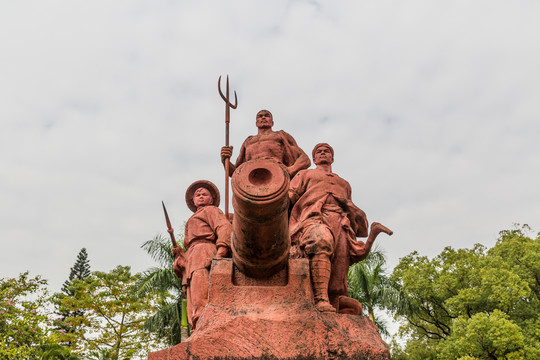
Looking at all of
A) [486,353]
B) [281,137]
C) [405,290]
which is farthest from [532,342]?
[281,137]

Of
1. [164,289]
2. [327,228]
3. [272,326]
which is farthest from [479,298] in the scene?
[272,326]

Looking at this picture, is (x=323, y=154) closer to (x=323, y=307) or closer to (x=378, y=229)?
(x=378, y=229)

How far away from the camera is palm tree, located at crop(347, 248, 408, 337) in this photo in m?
17.5

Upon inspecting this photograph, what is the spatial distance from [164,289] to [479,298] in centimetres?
1149

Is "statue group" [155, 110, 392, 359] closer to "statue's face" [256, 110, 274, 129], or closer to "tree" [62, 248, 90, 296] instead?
"statue's face" [256, 110, 274, 129]

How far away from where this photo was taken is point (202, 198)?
5.85 m

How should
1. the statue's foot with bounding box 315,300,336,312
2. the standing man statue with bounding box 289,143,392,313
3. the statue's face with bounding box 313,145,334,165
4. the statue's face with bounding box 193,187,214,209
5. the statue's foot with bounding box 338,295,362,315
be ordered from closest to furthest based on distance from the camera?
1. the statue's foot with bounding box 315,300,336,312
2. the standing man statue with bounding box 289,143,392,313
3. the statue's foot with bounding box 338,295,362,315
4. the statue's face with bounding box 313,145,334,165
5. the statue's face with bounding box 193,187,214,209

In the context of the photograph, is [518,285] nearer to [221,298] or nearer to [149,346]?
[149,346]

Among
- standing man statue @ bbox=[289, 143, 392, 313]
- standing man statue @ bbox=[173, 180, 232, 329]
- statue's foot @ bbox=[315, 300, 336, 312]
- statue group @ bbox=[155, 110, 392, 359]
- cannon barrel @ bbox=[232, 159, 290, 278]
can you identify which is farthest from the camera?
standing man statue @ bbox=[173, 180, 232, 329]

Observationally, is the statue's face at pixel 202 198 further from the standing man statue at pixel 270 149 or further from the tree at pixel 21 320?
the tree at pixel 21 320

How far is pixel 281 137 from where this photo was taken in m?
6.11

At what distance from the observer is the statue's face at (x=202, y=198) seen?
5.83 metres

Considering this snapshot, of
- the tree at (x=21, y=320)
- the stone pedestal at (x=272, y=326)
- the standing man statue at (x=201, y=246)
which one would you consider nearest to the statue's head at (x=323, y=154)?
the standing man statue at (x=201, y=246)

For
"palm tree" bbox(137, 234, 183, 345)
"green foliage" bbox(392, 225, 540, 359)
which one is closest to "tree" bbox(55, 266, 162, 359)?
"palm tree" bbox(137, 234, 183, 345)
